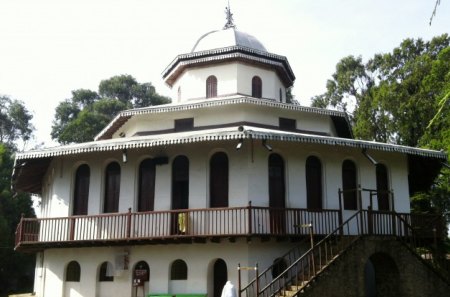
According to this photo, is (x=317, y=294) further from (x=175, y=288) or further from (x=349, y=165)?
(x=349, y=165)

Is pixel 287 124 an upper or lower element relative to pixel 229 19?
lower

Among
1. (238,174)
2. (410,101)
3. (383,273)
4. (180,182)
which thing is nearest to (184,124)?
(180,182)

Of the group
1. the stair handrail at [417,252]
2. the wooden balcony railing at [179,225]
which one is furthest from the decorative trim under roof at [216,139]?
the stair handrail at [417,252]

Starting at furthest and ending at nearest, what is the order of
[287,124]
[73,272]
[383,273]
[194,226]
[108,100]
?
[108,100], [287,124], [73,272], [194,226], [383,273]

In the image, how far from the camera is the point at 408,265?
55.1ft

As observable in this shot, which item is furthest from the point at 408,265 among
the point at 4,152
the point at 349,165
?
the point at 4,152

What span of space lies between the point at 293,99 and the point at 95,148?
32576 millimetres

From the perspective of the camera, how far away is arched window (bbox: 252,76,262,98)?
77.9 ft

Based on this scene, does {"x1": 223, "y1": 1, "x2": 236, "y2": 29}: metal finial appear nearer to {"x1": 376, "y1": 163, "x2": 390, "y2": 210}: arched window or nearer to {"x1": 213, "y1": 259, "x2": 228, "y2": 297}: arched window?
{"x1": 376, "y1": 163, "x2": 390, "y2": 210}: arched window

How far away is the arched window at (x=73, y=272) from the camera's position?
63.4 feet

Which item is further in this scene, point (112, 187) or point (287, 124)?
point (287, 124)

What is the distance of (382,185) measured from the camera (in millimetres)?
20578

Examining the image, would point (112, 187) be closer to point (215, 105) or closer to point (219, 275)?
point (215, 105)

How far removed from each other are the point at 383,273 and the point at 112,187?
34.6ft
